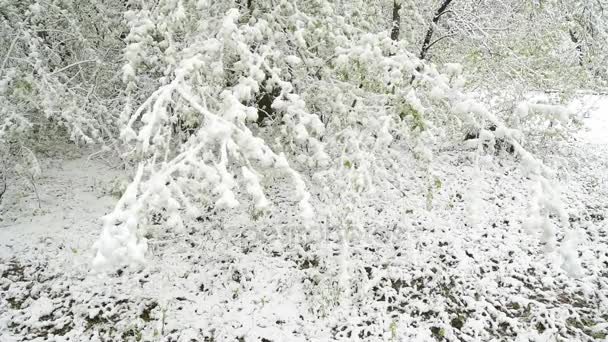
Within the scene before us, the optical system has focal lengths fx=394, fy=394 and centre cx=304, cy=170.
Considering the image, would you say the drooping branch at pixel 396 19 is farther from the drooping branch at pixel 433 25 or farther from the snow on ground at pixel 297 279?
the snow on ground at pixel 297 279

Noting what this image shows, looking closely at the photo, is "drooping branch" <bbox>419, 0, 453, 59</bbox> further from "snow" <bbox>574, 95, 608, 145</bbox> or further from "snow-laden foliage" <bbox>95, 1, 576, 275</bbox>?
"snow" <bbox>574, 95, 608, 145</bbox>

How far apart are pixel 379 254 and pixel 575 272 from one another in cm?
378

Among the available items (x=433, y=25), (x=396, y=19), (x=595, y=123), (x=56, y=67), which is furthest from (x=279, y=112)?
(x=595, y=123)

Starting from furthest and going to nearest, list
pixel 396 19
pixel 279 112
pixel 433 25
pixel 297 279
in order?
pixel 433 25 → pixel 396 19 → pixel 297 279 → pixel 279 112

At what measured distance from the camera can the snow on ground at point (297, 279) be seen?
177 inches

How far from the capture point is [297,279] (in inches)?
200

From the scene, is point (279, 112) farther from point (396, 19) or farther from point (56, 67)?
point (56, 67)

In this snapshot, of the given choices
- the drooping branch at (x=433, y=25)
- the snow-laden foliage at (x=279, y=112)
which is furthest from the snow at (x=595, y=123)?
the snow-laden foliage at (x=279, y=112)

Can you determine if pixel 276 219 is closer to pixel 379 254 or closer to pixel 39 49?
pixel 379 254

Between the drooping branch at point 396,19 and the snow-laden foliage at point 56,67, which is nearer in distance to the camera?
the snow-laden foliage at point 56,67

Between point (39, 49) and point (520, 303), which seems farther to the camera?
point (39, 49)

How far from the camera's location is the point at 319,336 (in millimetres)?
4434

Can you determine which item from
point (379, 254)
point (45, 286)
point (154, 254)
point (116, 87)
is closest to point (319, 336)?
point (379, 254)

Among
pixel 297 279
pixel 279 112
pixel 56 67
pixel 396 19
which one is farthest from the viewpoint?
pixel 396 19
